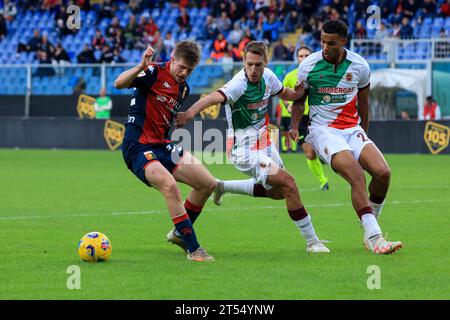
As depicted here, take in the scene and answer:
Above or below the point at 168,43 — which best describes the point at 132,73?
above

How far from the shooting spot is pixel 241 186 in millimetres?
10312

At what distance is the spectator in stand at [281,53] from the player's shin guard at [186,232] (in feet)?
69.9

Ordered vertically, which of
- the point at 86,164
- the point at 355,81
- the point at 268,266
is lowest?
the point at 86,164

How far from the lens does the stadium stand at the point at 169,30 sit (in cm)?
2933

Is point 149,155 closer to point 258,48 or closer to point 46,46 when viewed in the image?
point 258,48

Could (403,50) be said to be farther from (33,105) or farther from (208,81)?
(33,105)

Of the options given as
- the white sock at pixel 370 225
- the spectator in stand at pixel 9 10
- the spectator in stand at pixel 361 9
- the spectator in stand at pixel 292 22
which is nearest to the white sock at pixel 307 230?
the white sock at pixel 370 225

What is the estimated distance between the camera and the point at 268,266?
334 inches

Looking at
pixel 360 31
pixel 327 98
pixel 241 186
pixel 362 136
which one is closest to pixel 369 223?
pixel 362 136

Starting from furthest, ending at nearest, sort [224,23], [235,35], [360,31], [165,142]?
1. [224,23]
2. [235,35]
3. [360,31]
4. [165,142]

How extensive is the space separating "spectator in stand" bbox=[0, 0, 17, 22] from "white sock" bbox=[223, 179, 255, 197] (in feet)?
98.2

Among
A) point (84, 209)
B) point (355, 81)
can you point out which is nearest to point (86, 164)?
point (84, 209)

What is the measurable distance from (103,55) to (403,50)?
407 inches

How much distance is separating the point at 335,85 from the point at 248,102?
3.01ft
